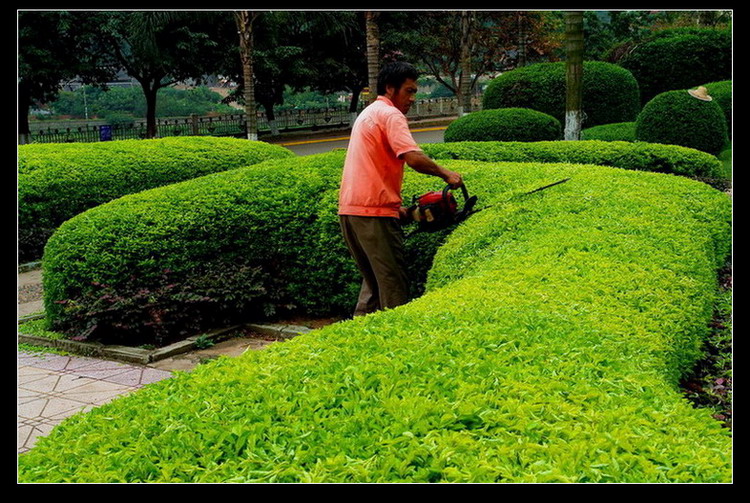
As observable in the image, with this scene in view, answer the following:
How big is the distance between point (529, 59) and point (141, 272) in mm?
34561

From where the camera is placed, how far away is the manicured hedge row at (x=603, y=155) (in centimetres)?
994

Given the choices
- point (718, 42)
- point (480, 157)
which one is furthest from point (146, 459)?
point (718, 42)

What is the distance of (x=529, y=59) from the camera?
1512 inches

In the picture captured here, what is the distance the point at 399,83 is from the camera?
5.34 metres

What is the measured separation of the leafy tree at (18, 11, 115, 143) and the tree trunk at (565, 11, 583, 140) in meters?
17.4

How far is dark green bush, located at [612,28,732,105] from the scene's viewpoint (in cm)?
2166

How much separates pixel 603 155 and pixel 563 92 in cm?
962

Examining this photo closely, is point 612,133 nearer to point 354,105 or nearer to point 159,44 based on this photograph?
point 159,44

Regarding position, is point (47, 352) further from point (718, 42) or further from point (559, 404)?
point (718, 42)

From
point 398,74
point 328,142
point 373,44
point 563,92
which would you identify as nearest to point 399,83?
point 398,74

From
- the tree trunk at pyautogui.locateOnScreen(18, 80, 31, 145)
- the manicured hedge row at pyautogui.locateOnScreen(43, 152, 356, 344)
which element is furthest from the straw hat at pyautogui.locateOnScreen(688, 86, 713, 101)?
the tree trunk at pyautogui.locateOnScreen(18, 80, 31, 145)

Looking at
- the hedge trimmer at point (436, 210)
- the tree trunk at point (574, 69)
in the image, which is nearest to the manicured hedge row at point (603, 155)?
the tree trunk at point (574, 69)

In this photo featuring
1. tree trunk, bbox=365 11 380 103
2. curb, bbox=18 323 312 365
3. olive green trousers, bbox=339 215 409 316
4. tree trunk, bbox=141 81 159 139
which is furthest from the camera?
tree trunk, bbox=141 81 159 139

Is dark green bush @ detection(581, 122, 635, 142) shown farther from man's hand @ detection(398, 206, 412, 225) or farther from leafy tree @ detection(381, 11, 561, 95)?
leafy tree @ detection(381, 11, 561, 95)
